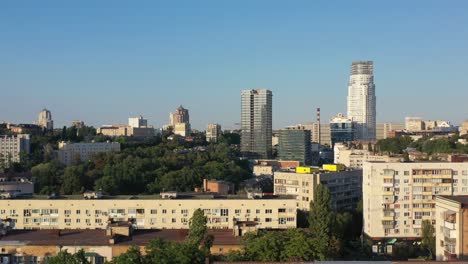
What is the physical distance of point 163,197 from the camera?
34.1 meters

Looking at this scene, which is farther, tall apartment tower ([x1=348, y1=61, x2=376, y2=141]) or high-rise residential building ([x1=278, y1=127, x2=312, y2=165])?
tall apartment tower ([x1=348, y1=61, x2=376, y2=141])

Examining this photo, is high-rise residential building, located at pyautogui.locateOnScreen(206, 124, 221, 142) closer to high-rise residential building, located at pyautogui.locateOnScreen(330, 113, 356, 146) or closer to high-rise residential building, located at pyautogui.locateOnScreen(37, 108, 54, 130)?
high-rise residential building, located at pyautogui.locateOnScreen(330, 113, 356, 146)

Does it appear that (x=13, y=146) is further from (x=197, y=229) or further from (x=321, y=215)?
(x=197, y=229)

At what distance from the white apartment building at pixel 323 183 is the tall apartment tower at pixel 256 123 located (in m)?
58.7

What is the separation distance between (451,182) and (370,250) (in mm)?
6115

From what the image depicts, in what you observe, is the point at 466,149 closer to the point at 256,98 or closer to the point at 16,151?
the point at 256,98

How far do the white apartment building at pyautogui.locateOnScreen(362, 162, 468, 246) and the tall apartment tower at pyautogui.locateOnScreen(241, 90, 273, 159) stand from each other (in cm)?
6922

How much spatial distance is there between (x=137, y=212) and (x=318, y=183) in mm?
12751

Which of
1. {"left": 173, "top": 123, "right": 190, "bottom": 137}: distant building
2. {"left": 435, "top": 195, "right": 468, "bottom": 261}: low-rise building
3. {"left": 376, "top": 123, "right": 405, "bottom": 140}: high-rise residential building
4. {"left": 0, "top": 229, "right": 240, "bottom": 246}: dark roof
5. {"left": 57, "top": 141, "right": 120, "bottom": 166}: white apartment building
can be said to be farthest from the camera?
{"left": 376, "top": 123, "right": 405, "bottom": 140}: high-rise residential building

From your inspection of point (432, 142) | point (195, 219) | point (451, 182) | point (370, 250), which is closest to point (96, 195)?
point (195, 219)

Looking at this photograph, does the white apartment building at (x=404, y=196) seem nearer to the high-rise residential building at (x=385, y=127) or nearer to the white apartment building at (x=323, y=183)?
the white apartment building at (x=323, y=183)

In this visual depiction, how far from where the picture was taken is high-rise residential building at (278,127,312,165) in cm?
9519

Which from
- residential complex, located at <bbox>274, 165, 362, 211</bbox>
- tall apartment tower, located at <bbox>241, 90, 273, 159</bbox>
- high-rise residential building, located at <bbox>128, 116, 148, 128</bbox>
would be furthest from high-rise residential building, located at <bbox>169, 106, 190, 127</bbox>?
residential complex, located at <bbox>274, 165, 362, 211</bbox>

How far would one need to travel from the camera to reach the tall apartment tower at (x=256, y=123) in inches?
4181
